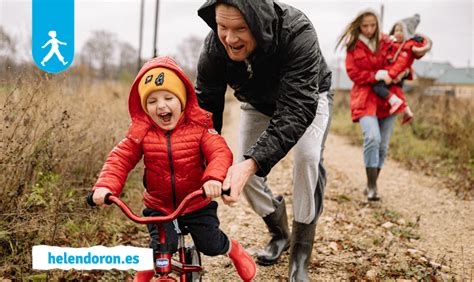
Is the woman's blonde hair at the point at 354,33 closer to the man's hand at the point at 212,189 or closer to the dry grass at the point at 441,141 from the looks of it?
the dry grass at the point at 441,141

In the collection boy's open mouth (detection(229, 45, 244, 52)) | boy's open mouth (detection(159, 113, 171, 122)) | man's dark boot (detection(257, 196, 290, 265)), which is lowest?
man's dark boot (detection(257, 196, 290, 265))

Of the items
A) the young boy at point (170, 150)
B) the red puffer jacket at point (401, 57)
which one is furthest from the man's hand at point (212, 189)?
the red puffer jacket at point (401, 57)

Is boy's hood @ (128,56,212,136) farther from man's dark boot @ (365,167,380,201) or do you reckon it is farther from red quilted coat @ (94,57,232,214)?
man's dark boot @ (365,167,380,201)

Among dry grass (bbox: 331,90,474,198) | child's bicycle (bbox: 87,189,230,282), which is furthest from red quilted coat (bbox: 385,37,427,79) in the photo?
child's bicycle (bbox: 87,189,230,282)

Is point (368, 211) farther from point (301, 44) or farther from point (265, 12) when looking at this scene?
point (265, 12)

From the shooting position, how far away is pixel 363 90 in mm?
5645

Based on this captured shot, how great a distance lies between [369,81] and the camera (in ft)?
18.3

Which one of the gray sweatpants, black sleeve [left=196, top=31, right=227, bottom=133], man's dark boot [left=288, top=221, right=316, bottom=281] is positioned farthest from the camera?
man's dark boot [left=288, top=221, right=316, bottom=281]

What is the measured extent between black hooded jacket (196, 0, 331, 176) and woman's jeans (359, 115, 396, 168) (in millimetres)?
2765

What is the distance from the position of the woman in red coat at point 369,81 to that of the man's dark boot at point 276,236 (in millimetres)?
2145

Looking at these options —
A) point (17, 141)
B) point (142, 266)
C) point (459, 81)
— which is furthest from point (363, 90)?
point (459, 81)

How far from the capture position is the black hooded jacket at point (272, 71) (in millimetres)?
2453

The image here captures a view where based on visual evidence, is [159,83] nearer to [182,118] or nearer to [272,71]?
[182,118]

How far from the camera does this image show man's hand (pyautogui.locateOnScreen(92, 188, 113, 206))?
226 cm
